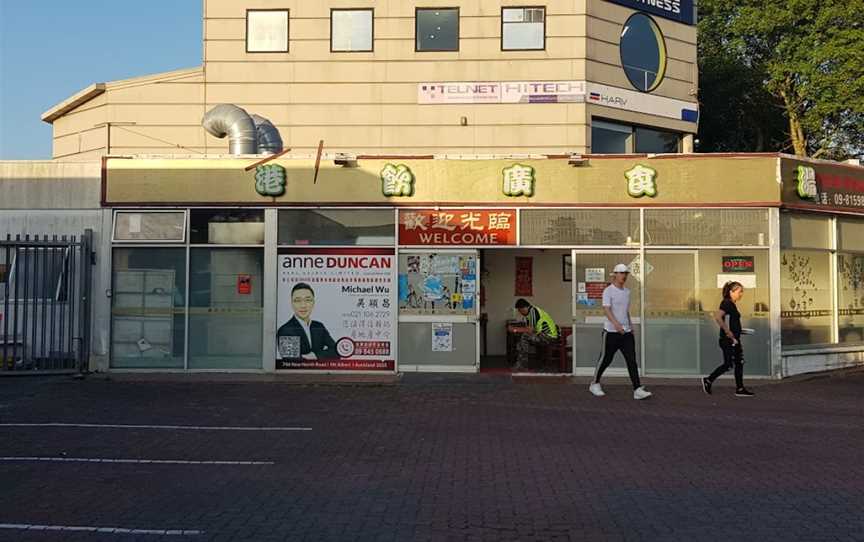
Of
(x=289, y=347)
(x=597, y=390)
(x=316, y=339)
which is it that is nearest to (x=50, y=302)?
(x=289, y=347)

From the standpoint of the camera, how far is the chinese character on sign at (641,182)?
13742mm

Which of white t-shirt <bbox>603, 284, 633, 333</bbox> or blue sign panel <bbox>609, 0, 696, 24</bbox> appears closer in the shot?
white t-shirt <bbox>603, 284, 633, 333</bbox>

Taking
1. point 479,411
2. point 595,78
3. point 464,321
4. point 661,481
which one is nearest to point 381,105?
point 595,78

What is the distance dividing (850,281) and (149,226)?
12961mm

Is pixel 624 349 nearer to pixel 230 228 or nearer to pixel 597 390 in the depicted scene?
pixel 597 390

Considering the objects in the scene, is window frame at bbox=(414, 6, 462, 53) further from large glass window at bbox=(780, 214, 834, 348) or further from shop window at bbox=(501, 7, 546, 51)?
large glass window at bbox=(780, 214, 834, 348)

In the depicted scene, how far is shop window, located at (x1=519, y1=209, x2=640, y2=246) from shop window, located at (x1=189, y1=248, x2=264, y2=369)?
192 inches

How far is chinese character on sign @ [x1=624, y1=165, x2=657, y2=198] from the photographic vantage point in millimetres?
13742

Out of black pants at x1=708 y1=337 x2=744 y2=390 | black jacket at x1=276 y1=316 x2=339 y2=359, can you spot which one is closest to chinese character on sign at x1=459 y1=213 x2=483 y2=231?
black jacket at x1=276 y1=316 x2=339 y2=359

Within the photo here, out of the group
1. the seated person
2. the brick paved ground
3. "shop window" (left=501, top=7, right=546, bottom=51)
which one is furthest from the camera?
"shop window" (left=501, top=7, right=546, bottom=51)

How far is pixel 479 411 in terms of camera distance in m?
10.7

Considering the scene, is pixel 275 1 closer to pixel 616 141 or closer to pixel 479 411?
pixel 616 141

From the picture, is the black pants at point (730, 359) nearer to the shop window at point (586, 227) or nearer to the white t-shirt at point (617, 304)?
the white t-shirt at point (617, 304)

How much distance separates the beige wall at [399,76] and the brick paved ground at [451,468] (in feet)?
30.3
